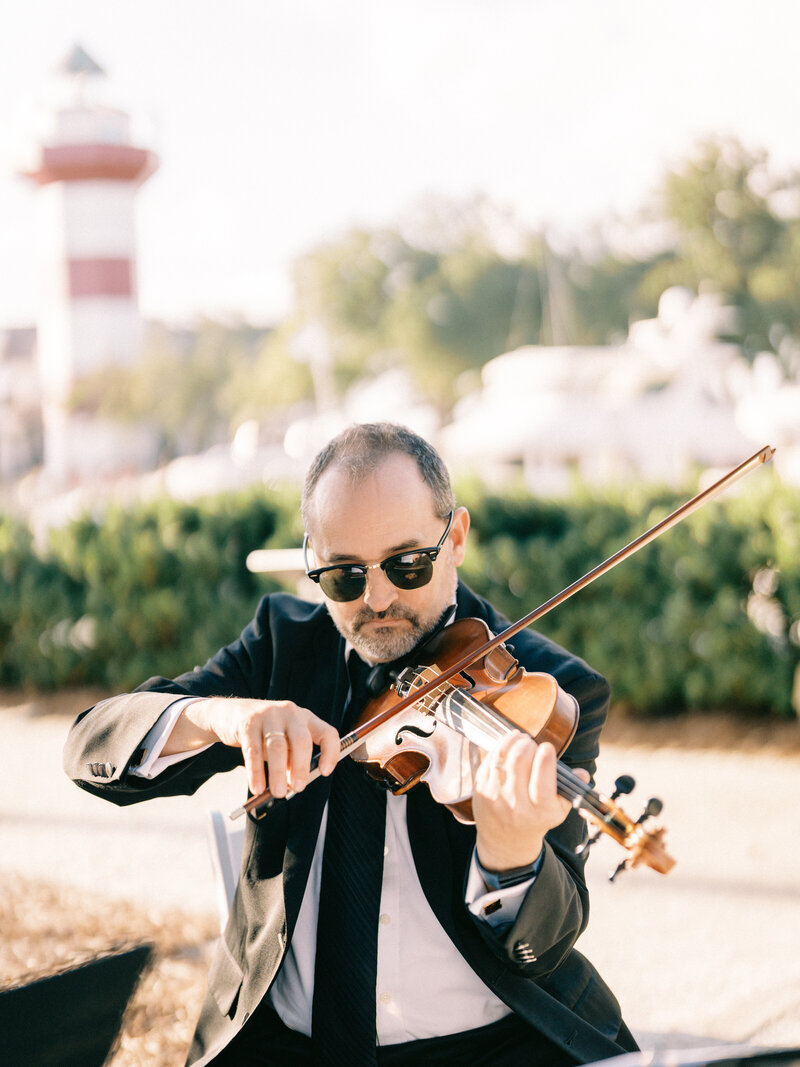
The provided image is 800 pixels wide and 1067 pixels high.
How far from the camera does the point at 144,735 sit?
6.52 ft

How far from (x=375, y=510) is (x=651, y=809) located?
0.76 m

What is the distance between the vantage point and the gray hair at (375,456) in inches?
81.2

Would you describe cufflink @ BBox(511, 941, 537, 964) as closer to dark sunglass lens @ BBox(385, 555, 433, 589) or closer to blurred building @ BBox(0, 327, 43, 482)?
dark sunglass lens @ BBox(385, 555, 433, 589)

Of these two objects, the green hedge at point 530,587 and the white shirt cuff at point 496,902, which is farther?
the green hedge at point 530,587

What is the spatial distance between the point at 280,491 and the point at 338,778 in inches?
235

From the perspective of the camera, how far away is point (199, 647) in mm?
7879

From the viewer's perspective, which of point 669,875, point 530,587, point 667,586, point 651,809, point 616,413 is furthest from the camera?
point 616,413

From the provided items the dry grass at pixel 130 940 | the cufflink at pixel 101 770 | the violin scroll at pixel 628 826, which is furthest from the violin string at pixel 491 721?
the dry grass at pixel 130 940

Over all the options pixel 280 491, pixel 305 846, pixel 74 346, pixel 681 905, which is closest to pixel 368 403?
pixel 74 346

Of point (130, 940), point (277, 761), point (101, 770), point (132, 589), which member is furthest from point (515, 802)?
point (132, 589)

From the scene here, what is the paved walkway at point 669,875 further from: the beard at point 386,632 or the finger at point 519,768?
the beard at point 386,632

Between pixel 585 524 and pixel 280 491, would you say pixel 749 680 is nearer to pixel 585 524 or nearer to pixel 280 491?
pixel 585 524

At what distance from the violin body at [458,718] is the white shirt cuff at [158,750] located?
0.32m

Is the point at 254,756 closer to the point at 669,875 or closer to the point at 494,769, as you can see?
the point at 494,769
